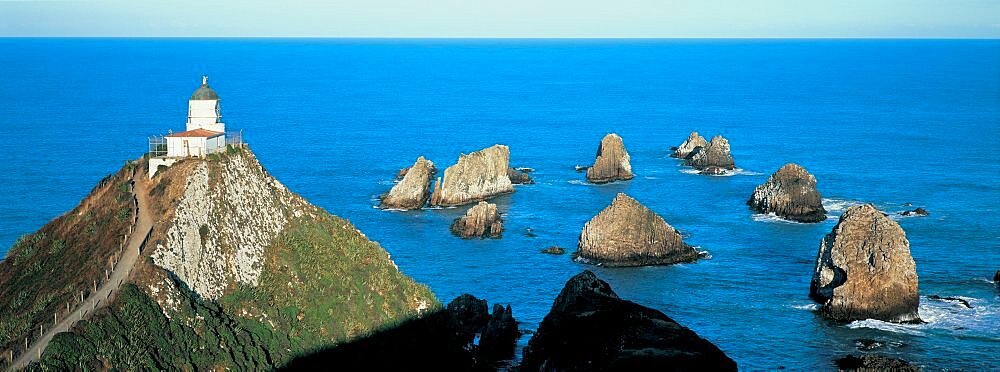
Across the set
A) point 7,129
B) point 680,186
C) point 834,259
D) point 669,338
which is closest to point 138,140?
point 7,129

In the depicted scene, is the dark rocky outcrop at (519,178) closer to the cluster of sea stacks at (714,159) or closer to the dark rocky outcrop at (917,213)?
the cluster of sea stacks at (714,159)

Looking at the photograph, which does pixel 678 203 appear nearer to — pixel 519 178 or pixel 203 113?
pixel 519 178

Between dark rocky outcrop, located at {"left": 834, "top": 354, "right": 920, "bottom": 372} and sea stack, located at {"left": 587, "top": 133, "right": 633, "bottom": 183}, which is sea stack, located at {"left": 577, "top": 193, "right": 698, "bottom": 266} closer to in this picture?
dark rocky outcrop, located at {"left": 834, "top": 354, "right": 920, "bottom": 372}

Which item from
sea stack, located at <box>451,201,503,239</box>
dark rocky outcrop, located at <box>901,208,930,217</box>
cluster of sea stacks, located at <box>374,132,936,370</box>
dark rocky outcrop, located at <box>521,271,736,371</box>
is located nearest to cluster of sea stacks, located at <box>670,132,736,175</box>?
cluster of sea stacks, located at <box>374,132,936,370</box>

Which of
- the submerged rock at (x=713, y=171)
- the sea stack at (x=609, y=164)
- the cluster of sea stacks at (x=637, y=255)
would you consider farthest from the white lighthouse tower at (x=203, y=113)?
the submerged rock at (x=713, y=171)

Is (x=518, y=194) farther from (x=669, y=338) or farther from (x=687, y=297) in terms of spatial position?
(x=669, y=338)

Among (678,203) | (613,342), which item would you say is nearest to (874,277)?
(613,342)
